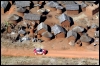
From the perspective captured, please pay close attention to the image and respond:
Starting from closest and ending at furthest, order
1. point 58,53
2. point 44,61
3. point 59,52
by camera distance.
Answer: point 44,61 < point 58,53 < point 59,52

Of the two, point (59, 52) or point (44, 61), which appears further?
point (59, 52)

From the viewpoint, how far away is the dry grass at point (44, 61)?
2163 inches

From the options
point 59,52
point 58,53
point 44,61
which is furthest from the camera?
point 59,52

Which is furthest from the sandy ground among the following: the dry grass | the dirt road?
the dry grass

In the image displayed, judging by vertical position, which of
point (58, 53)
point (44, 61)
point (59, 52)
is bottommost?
point (44, 61)

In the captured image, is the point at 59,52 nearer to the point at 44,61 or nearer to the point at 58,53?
the point at 58,53

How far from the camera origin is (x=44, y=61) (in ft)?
182

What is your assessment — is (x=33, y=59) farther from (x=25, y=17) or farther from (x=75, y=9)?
(x=75, y=9)

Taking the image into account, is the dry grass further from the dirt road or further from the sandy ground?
the sandy ground

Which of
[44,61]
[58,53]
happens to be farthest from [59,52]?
[44,61]

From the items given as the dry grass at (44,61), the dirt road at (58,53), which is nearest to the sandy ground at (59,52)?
the dirt road at (58,53)

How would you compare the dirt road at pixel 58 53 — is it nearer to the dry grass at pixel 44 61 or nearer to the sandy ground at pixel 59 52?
the sandy ground at pixel 59 52

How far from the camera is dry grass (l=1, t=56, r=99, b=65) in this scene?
180 ft

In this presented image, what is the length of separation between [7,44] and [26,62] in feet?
32.6
